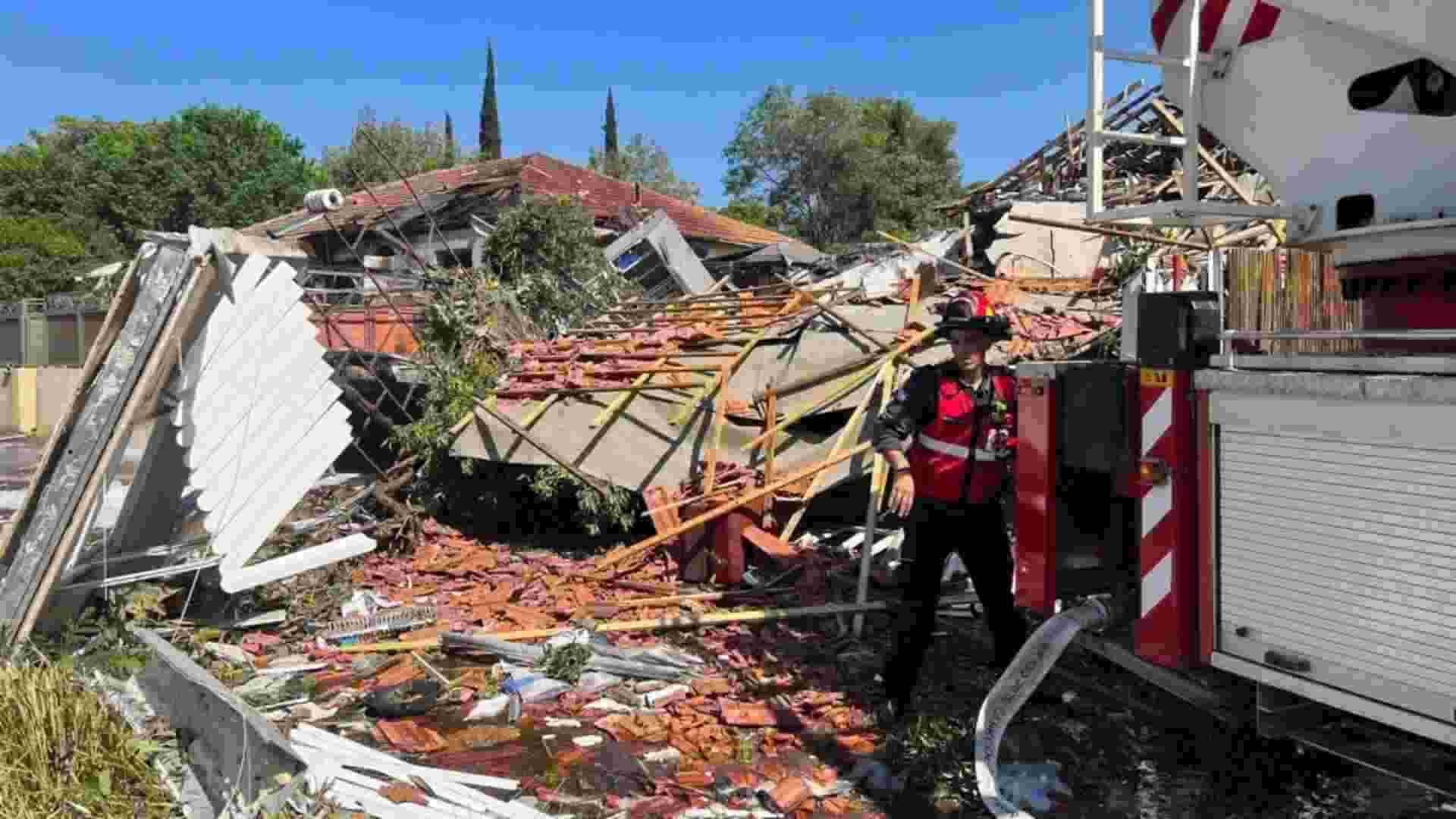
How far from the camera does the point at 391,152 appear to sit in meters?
40.3

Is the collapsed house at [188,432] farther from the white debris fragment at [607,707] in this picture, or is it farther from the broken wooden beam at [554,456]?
the white debris fragment at [607,707]

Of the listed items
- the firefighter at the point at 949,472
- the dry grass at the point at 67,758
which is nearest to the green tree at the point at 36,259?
the dry grass at the point at 67,758

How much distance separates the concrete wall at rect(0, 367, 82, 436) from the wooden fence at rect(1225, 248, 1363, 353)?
22.4 metres

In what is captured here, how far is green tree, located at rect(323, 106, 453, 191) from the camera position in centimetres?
4138

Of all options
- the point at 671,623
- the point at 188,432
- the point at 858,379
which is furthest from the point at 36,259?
the point at 671,623

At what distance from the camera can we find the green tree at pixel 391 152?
41375 mm

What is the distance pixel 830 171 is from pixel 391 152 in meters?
16.3

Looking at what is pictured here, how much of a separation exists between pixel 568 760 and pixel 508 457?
403cm

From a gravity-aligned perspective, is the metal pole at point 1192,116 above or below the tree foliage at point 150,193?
below

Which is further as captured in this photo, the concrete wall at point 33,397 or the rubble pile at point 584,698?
the concrete wall at point 33,397

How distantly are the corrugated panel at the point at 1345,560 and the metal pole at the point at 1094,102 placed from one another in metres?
0.94

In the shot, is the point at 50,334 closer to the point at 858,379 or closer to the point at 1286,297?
the point at 858,379

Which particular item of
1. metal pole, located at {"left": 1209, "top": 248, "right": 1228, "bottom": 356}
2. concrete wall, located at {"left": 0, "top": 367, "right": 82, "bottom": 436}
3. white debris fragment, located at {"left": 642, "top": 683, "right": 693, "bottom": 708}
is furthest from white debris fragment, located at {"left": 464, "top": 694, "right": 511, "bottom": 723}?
concrete wall, located at {"left": 0, "top": 367, "right": 82, "bottom": 436}

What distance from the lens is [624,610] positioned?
6.67m
